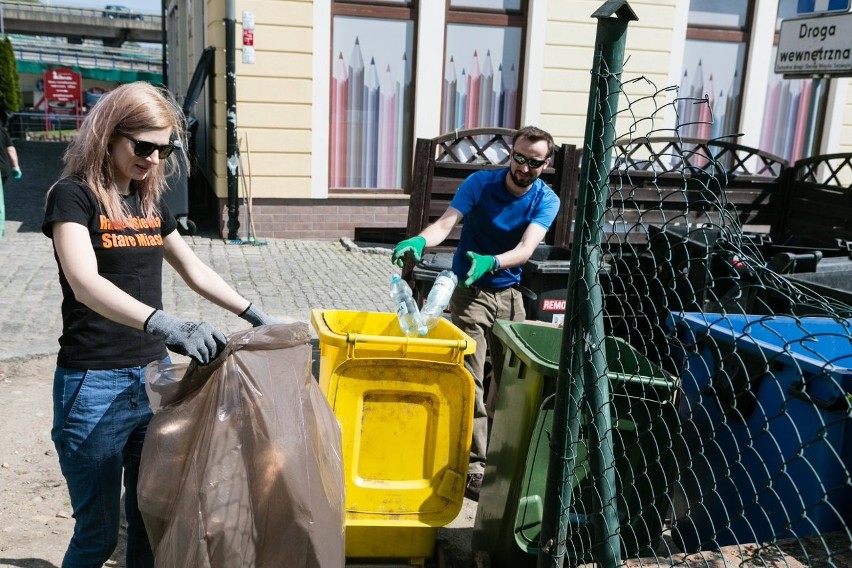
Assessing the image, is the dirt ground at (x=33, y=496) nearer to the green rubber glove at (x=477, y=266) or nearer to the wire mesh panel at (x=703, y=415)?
the wire mesh panel at (x=703, y=415)

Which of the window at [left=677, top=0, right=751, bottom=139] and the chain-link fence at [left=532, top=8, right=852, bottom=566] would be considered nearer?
the chain-link fence at [left=532, top=8, right=852, bottom=566]

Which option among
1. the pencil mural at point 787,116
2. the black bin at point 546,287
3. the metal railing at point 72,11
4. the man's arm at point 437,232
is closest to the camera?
the man's arm at point 437,232

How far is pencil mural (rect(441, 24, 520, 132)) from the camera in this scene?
10.2 metres

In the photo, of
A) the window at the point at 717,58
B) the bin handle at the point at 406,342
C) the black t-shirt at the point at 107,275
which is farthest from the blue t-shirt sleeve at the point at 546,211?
the window at the point at 717,58

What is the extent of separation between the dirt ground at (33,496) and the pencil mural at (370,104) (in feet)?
19.4

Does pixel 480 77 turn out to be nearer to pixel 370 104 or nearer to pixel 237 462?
pixel 370 104

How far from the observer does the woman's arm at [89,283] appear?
2.16m

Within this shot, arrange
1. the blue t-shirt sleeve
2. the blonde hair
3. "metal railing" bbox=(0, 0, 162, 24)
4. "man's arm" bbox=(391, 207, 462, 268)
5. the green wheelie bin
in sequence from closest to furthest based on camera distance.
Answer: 1. the blonde hair
2. the green wheelie bin
3. "man's arm" bbox=(391, 207, 462, 268)
4. the blue t-shirt sleeve
5. "metal railing" bbox=(0, 0, 162, 24)

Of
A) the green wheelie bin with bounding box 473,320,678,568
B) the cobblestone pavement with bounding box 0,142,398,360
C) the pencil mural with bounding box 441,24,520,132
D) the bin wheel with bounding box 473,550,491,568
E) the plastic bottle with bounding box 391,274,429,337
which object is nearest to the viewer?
the green wheelie bin with bounding box 473,320,678,568

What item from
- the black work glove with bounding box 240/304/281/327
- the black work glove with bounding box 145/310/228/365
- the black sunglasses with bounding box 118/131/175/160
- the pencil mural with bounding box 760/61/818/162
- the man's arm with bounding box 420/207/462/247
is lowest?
the black work glove with bounding box 240/304/281/327

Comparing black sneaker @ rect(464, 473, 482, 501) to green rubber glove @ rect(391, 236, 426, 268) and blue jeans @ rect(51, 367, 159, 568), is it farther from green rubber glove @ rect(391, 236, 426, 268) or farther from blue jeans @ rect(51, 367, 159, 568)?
blue jeans @ rect(51, 367, 159, 568)

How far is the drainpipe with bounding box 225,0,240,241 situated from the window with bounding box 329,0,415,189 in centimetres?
129

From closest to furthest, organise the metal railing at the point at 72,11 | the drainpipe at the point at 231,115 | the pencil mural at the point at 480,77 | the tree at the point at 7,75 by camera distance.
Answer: the drainpipe at the point at 231,115, the pencil mural at the point at 480,77, the tree at the point at 7,75, the metal railing at the point at 72,11

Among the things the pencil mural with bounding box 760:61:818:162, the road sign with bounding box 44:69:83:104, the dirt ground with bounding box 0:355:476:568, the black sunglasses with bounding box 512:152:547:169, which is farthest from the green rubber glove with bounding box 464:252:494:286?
the road sign with bounding box 44:69:83:104
